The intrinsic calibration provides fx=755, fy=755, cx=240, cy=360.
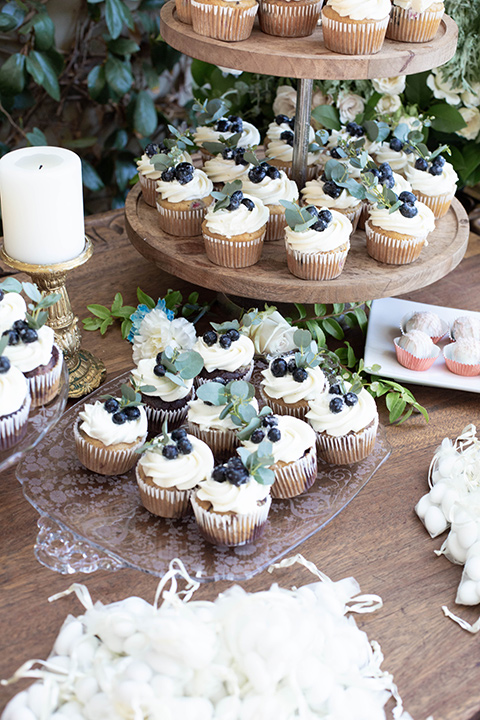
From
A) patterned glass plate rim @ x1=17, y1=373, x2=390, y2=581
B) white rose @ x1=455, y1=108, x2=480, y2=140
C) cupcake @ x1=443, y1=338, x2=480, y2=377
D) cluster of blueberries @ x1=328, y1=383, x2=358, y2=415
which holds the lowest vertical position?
patterned glass plate rim @ x1=17, y1=373, x2=390, y2=581

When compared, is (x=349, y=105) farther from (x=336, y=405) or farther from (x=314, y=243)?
(x=336, y=405)

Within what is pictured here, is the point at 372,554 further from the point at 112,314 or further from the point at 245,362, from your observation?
the point at 112,314

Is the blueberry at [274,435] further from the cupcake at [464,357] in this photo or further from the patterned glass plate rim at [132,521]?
the cupcake at [464,357]

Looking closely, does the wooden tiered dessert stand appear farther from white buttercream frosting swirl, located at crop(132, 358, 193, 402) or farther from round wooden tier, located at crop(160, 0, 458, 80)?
white buttercream frosting swirl, located at crop(132, 358, 193, 402)

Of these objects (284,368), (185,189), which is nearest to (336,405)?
(284,368)

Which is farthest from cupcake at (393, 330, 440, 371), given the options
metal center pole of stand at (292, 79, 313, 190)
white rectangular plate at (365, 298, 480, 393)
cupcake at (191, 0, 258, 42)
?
cupcake at (191, 0, 258, 42)

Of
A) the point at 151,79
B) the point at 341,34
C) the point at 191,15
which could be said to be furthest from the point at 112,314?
the point at 151,79
